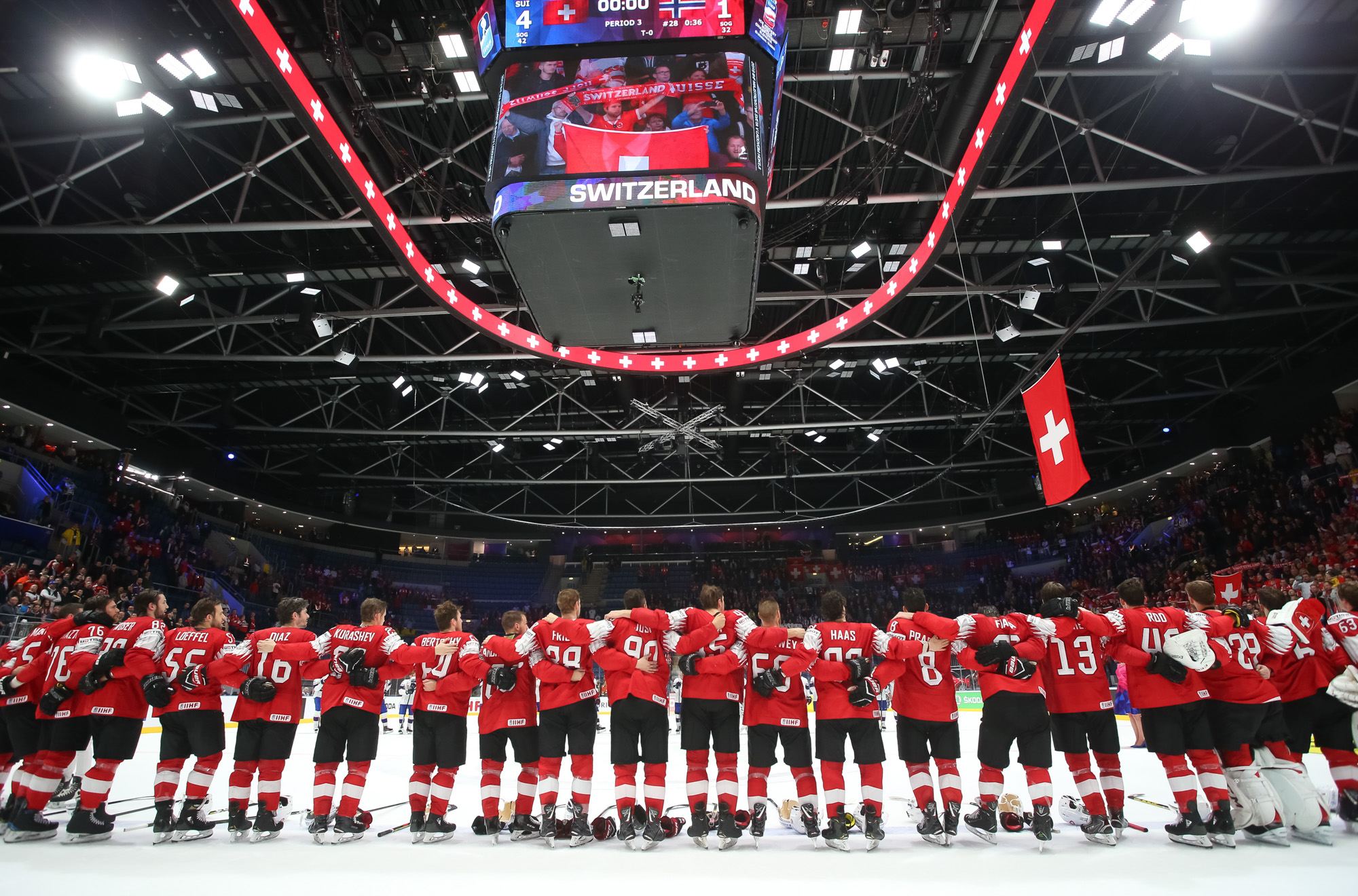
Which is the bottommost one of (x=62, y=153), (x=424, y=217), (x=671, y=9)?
(x=671, y=9)

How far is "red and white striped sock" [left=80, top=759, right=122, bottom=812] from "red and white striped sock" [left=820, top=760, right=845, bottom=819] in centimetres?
526

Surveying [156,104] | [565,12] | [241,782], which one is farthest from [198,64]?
[241,782]

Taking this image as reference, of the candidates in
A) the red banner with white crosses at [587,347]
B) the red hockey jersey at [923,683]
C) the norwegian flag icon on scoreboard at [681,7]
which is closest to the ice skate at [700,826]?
the red hockey jersey at [923,683]

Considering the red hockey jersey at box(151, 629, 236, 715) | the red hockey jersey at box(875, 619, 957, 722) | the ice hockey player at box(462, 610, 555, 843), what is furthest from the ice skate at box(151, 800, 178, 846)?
the red hockey jersey at box(875, 619, 957, 722)

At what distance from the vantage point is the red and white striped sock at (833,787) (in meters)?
5.21

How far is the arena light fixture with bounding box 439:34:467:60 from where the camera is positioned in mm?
8719

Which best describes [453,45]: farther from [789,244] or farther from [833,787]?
[833,787]

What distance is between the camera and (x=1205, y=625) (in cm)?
538

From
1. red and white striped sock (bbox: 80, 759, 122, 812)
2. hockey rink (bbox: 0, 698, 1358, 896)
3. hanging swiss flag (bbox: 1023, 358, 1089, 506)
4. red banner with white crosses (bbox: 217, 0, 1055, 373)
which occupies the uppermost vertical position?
red banner with white crosses (bbox: 217, 0, 1055, 373)

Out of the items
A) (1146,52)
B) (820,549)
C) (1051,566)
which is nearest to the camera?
(1146,52)

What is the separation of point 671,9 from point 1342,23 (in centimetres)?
898

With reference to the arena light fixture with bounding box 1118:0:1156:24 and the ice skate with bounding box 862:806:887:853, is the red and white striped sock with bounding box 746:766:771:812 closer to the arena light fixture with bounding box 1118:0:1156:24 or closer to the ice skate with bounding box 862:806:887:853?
the ice skate with bounding box 862:806:887:853

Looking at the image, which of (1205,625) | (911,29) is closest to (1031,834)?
(1205,625)

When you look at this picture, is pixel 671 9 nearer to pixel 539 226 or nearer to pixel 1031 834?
pixel 539 226
